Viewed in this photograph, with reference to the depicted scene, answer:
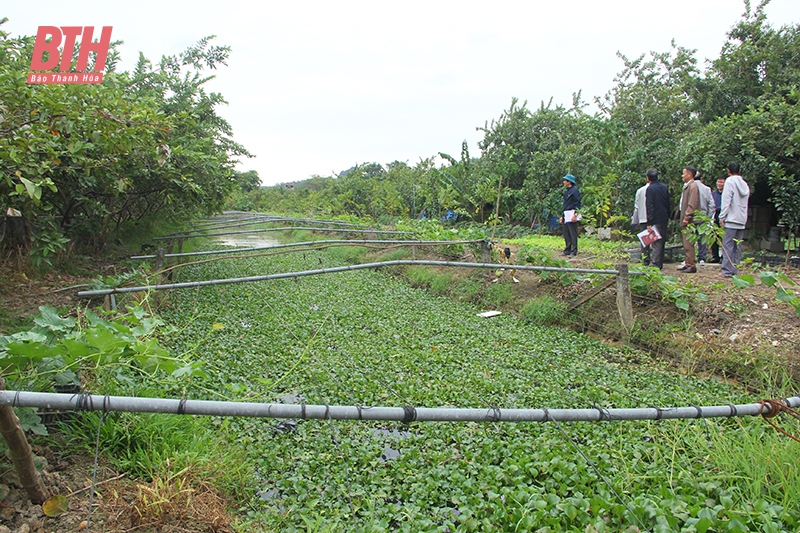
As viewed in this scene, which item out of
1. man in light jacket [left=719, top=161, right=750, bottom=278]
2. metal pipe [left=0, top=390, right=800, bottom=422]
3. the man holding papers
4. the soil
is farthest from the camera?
the man holding papers

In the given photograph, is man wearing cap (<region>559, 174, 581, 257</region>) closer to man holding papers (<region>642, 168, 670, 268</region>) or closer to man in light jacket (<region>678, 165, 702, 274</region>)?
man holding papers (<region>642, 168, 670, 268</region>)

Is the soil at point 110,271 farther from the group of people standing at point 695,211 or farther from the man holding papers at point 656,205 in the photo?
the man holding papers at point 656,205

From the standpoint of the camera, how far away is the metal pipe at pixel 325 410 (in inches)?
54.5

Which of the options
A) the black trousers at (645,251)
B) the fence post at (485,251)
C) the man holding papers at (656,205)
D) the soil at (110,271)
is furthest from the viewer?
the fence post at (485,251)

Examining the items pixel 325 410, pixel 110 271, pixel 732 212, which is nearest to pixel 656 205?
pixel 732 212

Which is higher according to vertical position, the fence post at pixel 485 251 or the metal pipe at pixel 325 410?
the fence post at pixel 485 251

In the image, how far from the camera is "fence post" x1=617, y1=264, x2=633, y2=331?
436cm

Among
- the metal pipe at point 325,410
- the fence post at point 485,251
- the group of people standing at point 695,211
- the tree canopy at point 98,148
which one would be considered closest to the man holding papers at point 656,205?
the group of people standing at point 695,211

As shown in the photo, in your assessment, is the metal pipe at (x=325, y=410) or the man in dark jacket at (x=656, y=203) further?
the man in dark jacket at (x=656, y=203)

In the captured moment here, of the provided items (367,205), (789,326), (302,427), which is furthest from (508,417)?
(367,205)

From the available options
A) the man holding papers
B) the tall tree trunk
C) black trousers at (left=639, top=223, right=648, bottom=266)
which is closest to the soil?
the tall tree trunk

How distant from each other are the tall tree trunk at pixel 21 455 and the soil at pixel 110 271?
59 millimetres

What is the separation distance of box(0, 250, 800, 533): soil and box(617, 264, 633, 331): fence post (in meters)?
0.18

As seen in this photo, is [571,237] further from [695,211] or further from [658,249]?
[695,211]
